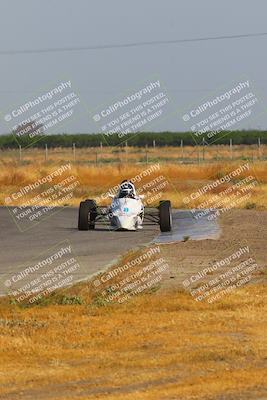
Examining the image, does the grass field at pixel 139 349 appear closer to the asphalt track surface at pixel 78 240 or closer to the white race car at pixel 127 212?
the asphalt track surface at pixel 78 240

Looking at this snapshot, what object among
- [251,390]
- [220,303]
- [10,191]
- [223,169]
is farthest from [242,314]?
[223,169]

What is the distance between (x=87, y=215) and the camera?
104ft

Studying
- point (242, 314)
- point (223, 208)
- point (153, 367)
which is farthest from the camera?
point (223, 208)

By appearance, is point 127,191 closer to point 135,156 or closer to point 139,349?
point 139,349

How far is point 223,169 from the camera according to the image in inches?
2350

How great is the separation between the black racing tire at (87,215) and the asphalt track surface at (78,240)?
0.78 feet

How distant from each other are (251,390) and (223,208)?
3065 centimetres

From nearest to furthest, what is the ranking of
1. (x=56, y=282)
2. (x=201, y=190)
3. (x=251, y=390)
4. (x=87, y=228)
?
(x=251, y=390)
(x=56, y=282)
(x=87, y=228)
(x=201, y=190)

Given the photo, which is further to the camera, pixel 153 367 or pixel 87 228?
pixel 87 228

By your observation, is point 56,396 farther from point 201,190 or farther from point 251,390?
point 201,190

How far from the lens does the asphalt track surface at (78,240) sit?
73.5 ft

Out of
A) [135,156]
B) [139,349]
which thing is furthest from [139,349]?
[135,156]

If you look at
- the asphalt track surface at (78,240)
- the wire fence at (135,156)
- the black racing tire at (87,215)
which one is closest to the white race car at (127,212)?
the black racing tire at (87,215)

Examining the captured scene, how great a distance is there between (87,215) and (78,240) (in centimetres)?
339
